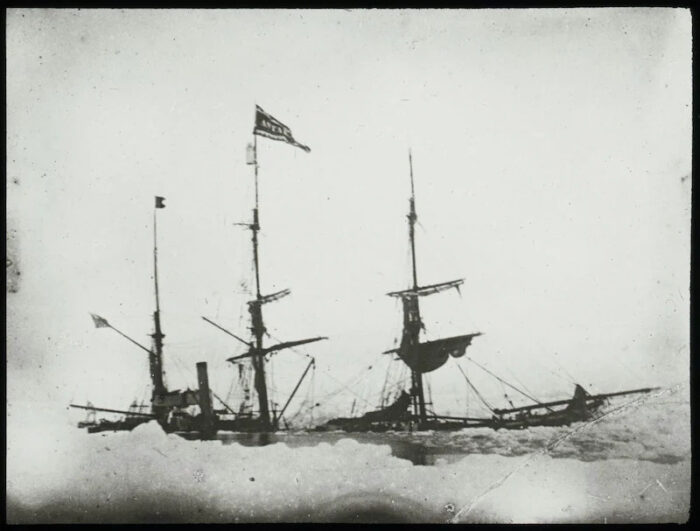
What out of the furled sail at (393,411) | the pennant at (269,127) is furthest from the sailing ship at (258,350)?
the furled sail at (393,411)

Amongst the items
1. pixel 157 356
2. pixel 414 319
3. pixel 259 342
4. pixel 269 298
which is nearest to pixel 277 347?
pixel 259 342

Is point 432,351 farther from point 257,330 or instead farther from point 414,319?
point 257,330

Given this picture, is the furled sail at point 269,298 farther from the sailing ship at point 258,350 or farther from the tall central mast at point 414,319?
the tall central mast at point 414,319

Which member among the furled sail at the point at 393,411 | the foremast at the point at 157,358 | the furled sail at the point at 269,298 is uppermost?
the furled sail at the point at 269,298

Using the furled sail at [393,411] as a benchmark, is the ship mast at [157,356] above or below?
above

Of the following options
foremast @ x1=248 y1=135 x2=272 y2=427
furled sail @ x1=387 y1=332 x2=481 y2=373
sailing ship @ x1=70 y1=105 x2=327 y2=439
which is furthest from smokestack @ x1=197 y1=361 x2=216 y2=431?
furled sail @ x1=387 y1=332 x2=481 y2=373
